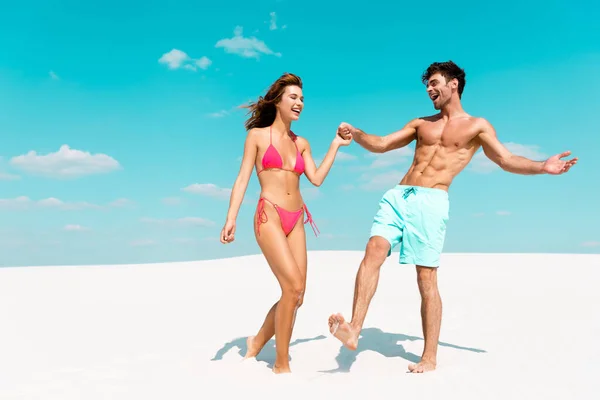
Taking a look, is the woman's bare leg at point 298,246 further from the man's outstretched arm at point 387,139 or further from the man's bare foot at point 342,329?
the man's outstretched arm at point 387,139

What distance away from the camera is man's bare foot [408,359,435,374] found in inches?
213

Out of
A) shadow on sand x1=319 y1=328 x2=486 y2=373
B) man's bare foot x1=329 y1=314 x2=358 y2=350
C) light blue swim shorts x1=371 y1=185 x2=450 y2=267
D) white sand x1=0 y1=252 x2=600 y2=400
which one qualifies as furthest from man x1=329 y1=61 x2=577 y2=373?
white sand x1=0 y1=252 x2=600 y2=400

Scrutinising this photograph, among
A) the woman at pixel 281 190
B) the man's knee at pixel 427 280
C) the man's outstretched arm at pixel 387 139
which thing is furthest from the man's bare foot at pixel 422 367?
the man's outstretched arm at pixel 387 139

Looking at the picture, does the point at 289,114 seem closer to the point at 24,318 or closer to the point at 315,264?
the point at 24,318

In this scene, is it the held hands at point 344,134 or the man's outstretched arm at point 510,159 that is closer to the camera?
the man's outstretched arm at point 510,159

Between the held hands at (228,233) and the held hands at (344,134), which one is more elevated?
the held hands at (344,134)

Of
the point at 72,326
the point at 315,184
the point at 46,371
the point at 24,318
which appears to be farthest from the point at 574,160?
the point at 24,318

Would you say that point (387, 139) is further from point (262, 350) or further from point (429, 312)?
point (262, 350)

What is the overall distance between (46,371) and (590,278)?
416 inches

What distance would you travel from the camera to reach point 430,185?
18.1ft

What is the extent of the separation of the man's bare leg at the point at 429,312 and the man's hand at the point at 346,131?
147 cm

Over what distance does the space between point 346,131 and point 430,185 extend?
0.98 m

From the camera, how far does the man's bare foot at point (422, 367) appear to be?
540cm

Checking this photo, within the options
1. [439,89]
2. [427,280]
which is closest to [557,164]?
[439,89]
